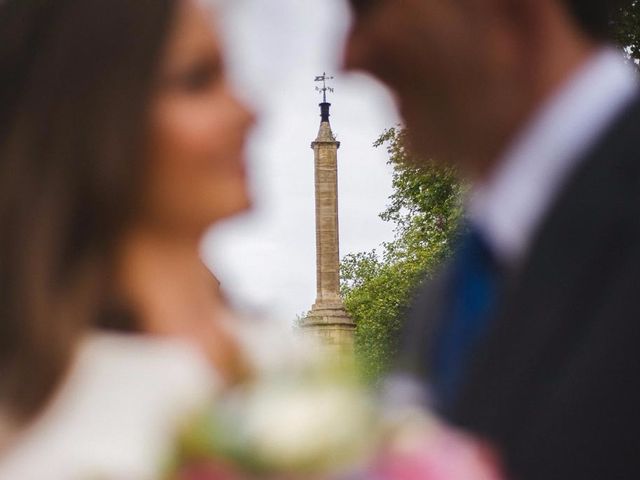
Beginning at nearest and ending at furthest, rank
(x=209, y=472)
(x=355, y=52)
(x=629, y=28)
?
(x=209, y=472)
(x=355, y=52)
(x=629, y=28)

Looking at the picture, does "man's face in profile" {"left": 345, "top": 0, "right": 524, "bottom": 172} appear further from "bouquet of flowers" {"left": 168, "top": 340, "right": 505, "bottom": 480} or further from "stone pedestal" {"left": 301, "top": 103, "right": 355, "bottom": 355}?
"bouquet of flowers" {"left": 168, "top": 340, "right": 505, "bottom": 480}

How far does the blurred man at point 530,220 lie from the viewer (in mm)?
569

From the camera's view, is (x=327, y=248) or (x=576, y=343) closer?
(x=576, y=343)

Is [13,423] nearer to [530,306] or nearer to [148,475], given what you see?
[148,475]

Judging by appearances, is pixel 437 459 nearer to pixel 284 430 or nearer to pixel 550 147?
pixel 284 430

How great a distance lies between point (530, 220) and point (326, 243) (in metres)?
0.18

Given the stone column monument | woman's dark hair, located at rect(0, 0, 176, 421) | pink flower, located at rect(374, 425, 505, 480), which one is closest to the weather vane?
the stone column monument

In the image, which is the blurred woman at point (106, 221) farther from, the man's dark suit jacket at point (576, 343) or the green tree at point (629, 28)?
the green tree at point (629, 28)

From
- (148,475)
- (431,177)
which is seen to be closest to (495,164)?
(431,177)

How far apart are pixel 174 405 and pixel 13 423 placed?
103 mm

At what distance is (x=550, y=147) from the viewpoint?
621 mm

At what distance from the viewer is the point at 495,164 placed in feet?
2.15

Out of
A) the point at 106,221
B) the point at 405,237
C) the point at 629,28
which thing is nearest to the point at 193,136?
the point at 106,221

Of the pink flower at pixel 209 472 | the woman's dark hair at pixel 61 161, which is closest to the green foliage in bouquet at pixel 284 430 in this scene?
the pink flower at pixel 209 472
